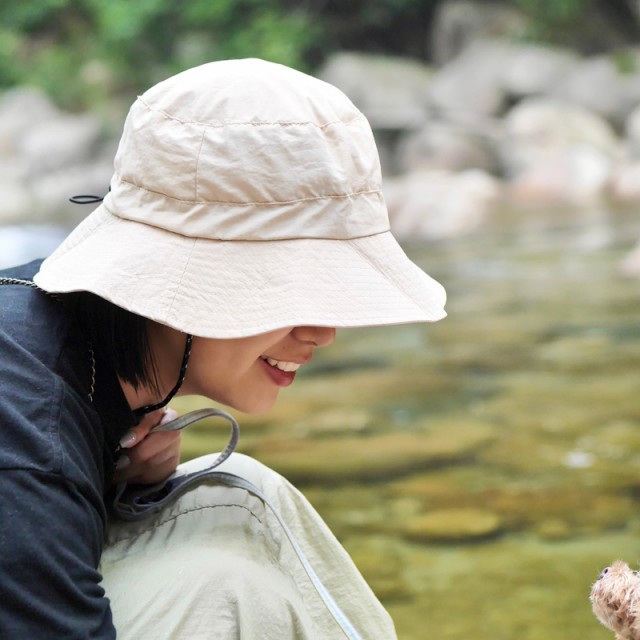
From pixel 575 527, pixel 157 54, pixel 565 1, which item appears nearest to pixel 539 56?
pixel 565 1

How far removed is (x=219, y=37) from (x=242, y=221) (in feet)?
48.5

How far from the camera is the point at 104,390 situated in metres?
1.20

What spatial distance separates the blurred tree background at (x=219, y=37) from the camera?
1422 centimetres

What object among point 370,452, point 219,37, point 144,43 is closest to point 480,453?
point 370,452

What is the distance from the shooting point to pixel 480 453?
9.61ft

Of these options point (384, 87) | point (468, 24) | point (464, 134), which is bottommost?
point (384, 87)

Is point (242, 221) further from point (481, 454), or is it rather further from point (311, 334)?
point (481, 454)

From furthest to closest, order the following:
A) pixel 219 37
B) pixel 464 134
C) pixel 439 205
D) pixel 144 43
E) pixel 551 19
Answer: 1. pixel 144 43
2. pixel 219 37
3. pixel 551 19
4. pixel 464 134
5. pixel 439 205

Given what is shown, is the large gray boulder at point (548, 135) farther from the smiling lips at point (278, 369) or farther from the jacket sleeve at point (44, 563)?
the jacket sleeve at point (44, 563)

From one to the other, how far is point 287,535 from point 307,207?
16.2 inches

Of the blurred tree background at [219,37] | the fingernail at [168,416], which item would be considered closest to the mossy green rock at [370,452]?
the fingernail at [168,416]

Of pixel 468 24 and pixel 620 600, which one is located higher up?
pixel 620 600

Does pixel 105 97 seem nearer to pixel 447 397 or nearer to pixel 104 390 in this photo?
pixel 447 397

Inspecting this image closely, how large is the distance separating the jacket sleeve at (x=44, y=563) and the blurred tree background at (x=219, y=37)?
12889 millimetres
